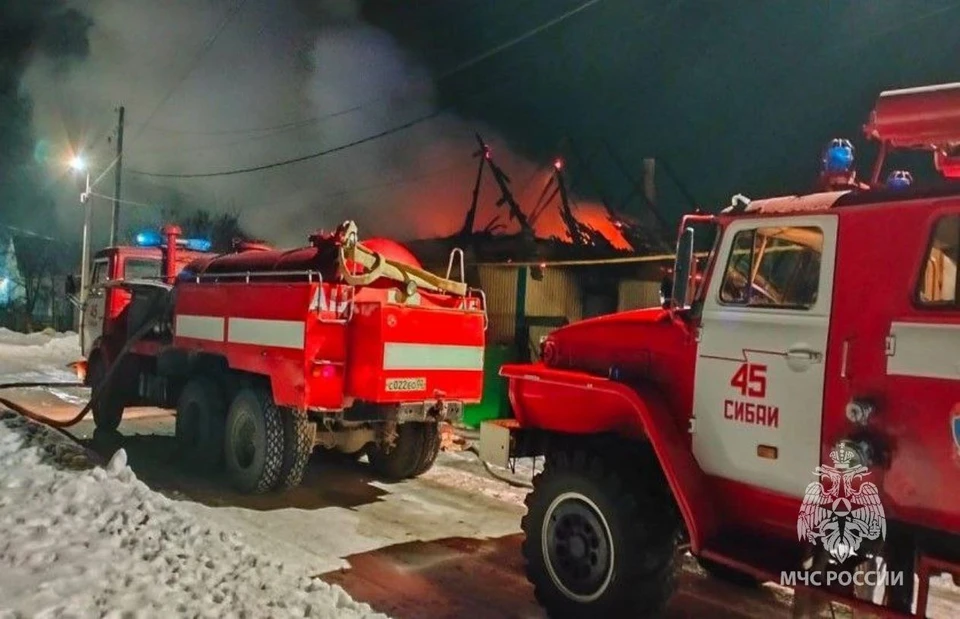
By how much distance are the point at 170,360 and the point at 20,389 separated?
880cm

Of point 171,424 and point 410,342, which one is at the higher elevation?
point 410,342

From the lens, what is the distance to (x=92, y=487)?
19.0ft

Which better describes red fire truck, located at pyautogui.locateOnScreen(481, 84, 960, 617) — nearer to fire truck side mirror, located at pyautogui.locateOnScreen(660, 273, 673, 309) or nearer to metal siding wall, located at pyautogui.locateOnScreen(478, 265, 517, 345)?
fire truck side mirror, located at pyautogui.locateOnScreen(660, 273, 673, 309)

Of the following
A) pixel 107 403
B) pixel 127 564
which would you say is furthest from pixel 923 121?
pixel 107 403

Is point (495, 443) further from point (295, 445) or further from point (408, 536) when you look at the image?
point (295, 445)

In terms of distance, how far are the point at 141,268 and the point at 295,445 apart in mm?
5859

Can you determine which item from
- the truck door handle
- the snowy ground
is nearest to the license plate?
the snowy ground

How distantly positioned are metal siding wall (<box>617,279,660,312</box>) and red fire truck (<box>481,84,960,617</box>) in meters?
10.7

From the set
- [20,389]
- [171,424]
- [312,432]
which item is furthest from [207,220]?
[312,432]

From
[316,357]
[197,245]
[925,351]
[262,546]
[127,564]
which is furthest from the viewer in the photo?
[197,245]

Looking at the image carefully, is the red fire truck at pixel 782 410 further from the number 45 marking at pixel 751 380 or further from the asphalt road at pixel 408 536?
the asphalt road at pixel 408 536

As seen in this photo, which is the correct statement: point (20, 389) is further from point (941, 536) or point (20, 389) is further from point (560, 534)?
point (941, 536)

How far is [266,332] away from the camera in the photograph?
762cm

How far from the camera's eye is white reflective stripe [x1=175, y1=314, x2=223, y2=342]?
27.9ft
